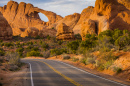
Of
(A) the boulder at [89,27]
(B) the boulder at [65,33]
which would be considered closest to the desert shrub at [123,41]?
(A) the boulder at [89,27]

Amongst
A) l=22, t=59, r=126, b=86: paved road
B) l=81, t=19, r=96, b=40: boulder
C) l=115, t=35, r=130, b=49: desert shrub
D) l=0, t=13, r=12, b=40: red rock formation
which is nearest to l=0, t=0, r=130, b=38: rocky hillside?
l=81, t=19, r=96, b=40: boulder

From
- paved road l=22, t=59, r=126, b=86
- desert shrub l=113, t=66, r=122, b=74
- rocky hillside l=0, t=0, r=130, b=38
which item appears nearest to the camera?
paved road l=22, t=59, r=126, b=86

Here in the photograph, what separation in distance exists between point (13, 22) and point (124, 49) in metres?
102

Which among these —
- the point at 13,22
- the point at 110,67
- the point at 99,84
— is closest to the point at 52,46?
the point at 110,67

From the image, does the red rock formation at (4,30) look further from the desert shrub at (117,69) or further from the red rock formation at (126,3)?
the desert shrub at (117,69)

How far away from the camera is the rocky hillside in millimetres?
37906

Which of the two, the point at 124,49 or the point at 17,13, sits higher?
the point at 17,13

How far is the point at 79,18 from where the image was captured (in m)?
105

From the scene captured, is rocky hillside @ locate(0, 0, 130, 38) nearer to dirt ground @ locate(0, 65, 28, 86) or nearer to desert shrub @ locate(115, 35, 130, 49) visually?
desert shrub @ locate(115, 35, 130, 49)

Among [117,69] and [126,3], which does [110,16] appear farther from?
[117,69]

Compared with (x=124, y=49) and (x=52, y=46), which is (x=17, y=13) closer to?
(x=52, y=46)

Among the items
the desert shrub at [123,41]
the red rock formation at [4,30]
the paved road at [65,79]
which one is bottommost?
the paved road at [65,79]

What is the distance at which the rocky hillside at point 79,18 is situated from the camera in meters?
37.9

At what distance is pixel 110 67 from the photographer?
17.8m
